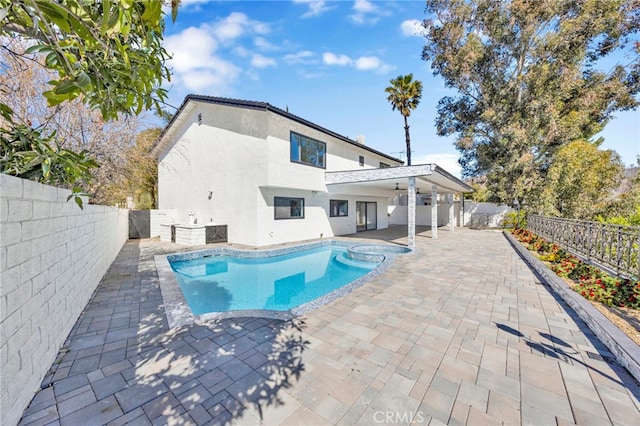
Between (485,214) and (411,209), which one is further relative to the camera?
(485,214)

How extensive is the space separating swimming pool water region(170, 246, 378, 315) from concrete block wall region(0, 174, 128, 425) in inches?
109

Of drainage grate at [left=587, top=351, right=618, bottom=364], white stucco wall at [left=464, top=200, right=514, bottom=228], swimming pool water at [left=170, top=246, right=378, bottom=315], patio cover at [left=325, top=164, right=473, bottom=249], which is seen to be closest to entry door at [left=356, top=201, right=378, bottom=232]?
patio cover at [left=325, top=164, right=473, bottom=249]

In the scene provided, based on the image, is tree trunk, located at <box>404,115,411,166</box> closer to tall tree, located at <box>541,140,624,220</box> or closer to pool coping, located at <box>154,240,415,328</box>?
tall tree, located at <box>541,140,624,220</box>

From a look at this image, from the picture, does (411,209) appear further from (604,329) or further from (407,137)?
(407,137)

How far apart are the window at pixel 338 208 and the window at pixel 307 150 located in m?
2.94

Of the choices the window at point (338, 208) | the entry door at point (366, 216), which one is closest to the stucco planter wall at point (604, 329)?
the window at point (338, 208)

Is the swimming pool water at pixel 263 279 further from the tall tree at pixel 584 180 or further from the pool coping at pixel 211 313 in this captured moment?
the tall tree at pixel 584 180

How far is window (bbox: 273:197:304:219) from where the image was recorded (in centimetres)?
1282

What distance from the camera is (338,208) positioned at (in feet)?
55.6

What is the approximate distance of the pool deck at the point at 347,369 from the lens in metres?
2.48

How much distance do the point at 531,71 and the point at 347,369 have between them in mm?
21553

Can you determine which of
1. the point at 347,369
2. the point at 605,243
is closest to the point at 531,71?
the point at 605,243

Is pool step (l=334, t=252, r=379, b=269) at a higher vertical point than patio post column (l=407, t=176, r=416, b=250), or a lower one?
lower

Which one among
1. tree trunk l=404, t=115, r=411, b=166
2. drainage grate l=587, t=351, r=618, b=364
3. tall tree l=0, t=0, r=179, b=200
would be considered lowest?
drainage grate l=587, t=351, r=618, b=364
